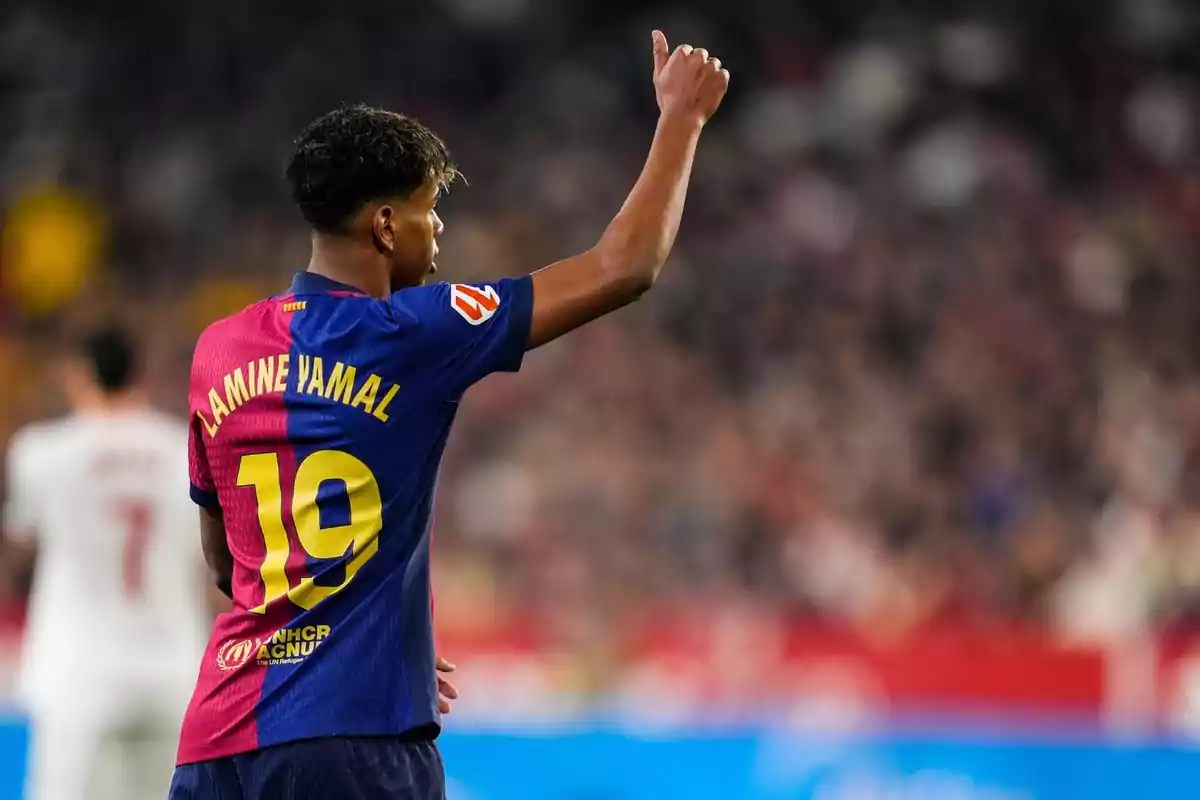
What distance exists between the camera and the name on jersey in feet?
9.73

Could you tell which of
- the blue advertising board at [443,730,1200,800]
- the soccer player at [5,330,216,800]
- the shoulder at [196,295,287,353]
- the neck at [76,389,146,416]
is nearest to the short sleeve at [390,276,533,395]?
the shoulder at [196,295,287,353]

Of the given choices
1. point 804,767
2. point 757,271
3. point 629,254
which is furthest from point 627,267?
point 757,271

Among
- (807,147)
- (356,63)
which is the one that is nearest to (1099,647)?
(807,147)

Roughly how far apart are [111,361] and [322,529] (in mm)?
3010

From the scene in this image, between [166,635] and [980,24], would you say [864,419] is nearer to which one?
[980,24]

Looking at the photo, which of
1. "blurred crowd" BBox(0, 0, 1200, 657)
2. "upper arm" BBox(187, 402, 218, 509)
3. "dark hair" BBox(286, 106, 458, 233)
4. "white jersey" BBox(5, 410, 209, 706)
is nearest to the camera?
"dark hair" BBox(286, 106, 458, 233)

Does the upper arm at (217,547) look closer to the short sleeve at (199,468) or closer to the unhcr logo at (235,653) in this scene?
the short sleeve at (199,468)

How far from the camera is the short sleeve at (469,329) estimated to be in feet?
9.71

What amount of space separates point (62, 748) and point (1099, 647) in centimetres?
558

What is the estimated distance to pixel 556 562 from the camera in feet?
36.1

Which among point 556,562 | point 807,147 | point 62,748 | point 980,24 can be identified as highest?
point 980,24

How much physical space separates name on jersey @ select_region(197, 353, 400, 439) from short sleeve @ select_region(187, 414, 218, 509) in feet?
0.28

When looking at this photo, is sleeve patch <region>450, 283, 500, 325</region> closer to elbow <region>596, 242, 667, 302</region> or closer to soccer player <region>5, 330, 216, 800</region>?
elbow <region>596, 242, 667, 302</region>

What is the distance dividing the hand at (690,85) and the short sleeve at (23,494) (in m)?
3.20
